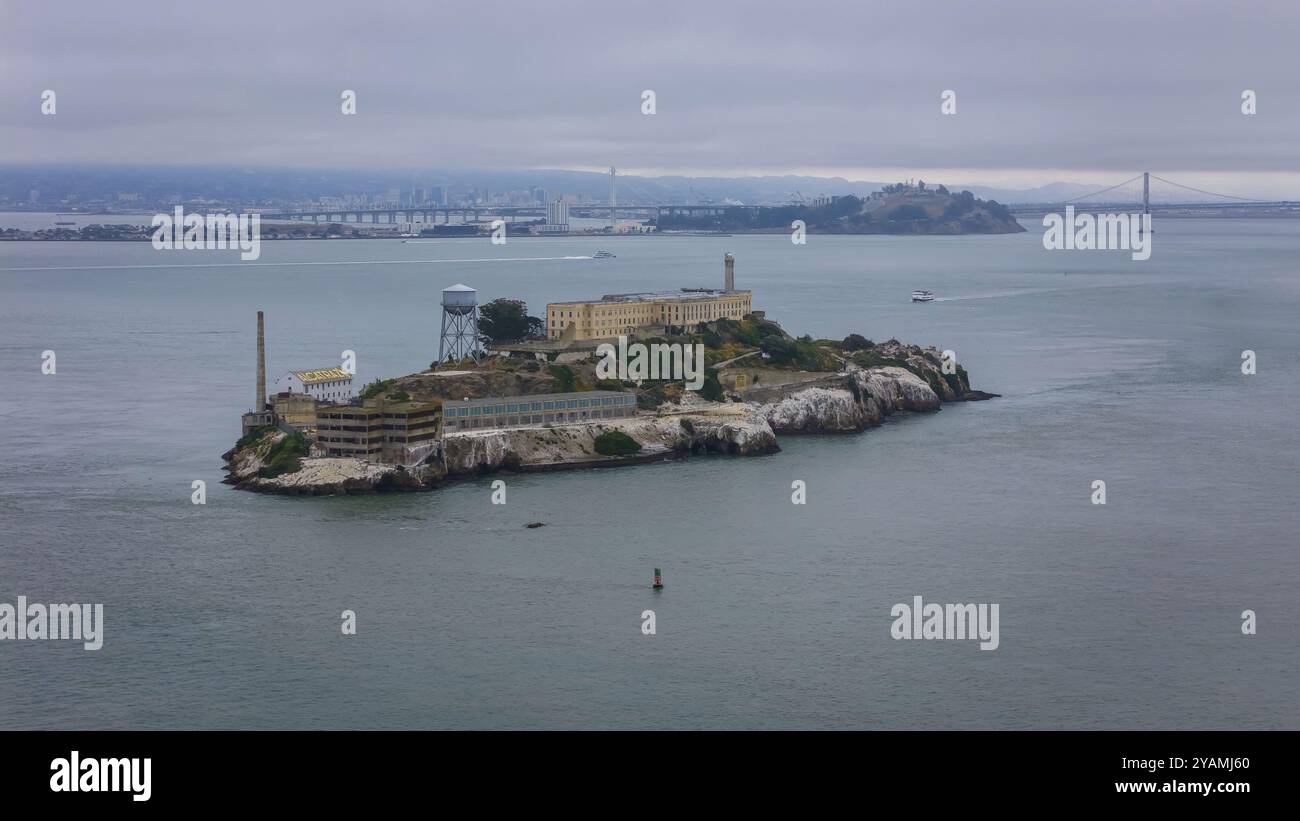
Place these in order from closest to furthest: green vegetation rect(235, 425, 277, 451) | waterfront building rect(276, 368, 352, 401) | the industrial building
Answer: green vegetation rect(235, 425, 277, 451) < waterfront building rect(276, 368, 352, 401) < the industrial building

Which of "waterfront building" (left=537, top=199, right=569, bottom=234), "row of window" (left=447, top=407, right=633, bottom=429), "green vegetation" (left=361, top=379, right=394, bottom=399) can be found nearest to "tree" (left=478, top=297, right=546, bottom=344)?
"green vegetation" (left=361, top=379, right=394, bottom=399)

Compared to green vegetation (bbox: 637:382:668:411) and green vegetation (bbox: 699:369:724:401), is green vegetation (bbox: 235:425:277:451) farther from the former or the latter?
green vegetation (bbox: 699:369:724:401)

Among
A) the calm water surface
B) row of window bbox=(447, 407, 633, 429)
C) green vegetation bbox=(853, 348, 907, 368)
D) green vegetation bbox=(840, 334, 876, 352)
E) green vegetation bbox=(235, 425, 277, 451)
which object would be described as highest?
green vegetation bbox=(840, 334, 876, 352)

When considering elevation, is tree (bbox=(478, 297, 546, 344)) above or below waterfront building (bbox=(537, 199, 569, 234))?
below

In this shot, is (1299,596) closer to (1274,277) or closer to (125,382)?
(125,382)

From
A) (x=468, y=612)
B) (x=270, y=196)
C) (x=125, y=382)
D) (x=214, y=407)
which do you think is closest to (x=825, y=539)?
(x=468, y=612)

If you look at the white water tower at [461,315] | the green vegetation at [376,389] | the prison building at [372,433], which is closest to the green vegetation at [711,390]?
the white water tower at [461,315]

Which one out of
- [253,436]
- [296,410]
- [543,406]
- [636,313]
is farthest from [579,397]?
[636,313]
